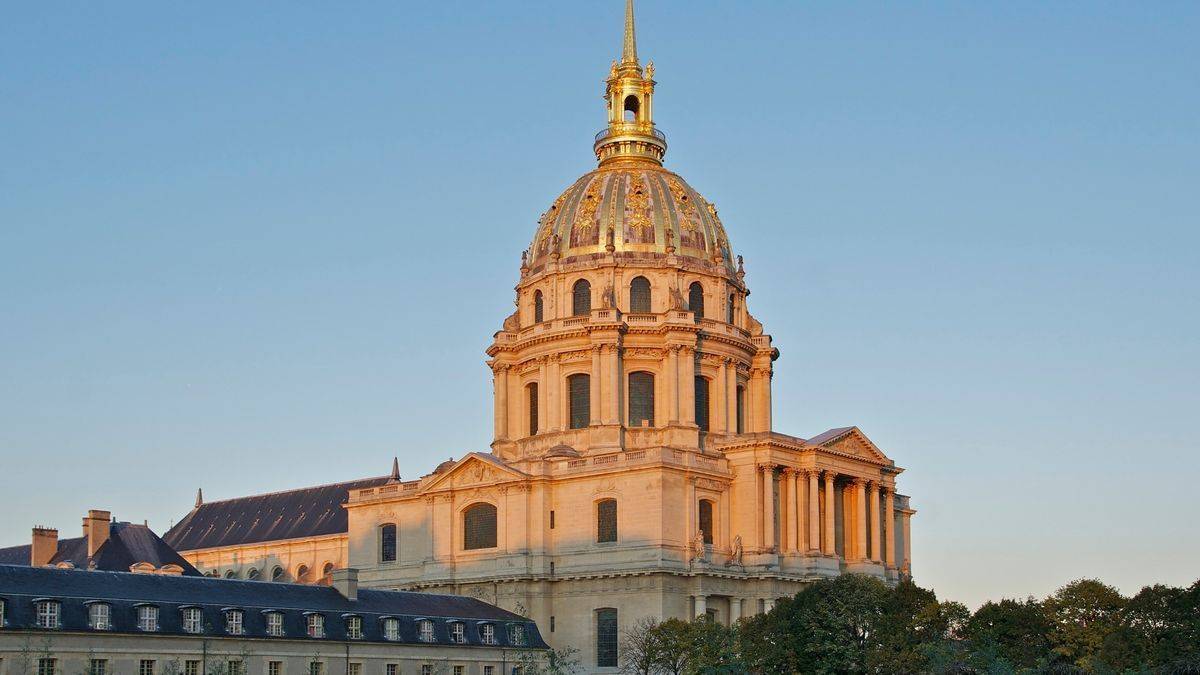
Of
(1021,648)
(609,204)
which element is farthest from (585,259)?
(1021,648)

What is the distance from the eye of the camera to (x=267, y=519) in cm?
13050

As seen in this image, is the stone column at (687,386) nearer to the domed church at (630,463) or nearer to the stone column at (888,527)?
the domed church at (630,463)

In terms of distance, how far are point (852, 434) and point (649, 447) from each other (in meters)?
13.0

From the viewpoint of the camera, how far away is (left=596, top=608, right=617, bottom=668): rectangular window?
92812 millimetres

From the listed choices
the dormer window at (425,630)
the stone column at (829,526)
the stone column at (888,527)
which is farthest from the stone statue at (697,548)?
the stone column at (888,527)

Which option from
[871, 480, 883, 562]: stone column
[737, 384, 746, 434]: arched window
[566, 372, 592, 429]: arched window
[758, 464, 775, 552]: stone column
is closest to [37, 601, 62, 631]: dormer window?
[566, 372, 592, 429]: arched window

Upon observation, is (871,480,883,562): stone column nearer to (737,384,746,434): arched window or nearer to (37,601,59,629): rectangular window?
(737,384,746,434): arched window

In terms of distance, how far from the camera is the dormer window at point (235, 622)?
244 ft

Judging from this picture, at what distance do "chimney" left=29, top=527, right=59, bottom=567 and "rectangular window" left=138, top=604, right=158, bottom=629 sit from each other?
3321 cm

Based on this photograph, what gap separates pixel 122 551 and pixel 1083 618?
59.7 metres

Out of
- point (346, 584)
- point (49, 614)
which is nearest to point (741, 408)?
point (346, 584)

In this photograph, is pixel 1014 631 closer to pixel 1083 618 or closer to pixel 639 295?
pixel 1083 618

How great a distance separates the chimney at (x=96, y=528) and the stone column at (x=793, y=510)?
42085mm

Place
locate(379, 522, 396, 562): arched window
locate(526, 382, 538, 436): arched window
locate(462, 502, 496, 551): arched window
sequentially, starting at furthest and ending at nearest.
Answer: locate(526, 382, 538, 436): arched window < locate(379, 522, 396, 562): arched window < locate(462, 502, 496, 551): arched window
